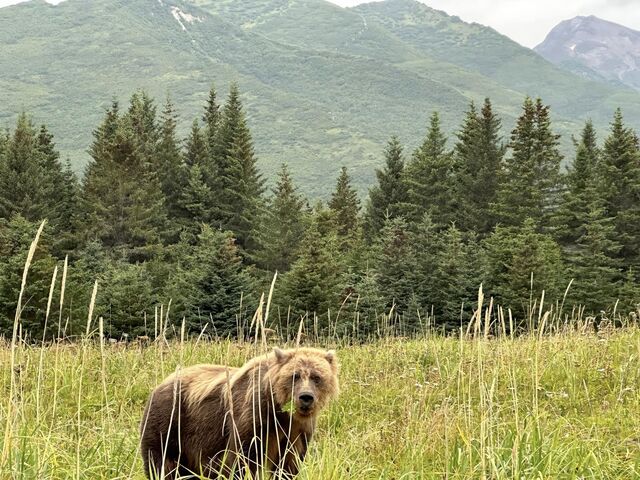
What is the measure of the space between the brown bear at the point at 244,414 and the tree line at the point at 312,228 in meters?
21.3

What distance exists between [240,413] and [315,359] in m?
0.62

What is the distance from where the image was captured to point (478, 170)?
47750 mm

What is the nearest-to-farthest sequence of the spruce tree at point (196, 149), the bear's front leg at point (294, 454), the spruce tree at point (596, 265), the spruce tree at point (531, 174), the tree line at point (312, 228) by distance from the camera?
the bear's front leg at point (294, 454) → the tree line at point (312, 228) → the spruce tree at point (596, 265) → the spruce tree at point (531, 174) → the spruce tree at point (196, 149)

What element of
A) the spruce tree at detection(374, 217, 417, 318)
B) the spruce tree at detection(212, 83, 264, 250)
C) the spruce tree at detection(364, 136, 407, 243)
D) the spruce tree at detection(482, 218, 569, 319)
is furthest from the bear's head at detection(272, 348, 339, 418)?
the spruce tree at detection(364, 136, 407, 243)

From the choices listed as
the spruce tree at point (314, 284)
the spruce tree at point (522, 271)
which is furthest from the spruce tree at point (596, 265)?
the spruce tree at point (314, 284)

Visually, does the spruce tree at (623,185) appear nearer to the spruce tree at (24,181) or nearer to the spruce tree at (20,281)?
the spruce tree at (20,281)

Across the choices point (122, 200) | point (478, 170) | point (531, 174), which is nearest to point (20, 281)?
point (122, 200)

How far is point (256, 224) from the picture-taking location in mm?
45875

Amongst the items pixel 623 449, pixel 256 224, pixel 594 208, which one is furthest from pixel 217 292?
pixel 623 449

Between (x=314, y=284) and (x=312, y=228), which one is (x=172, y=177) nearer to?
(x=312, y=228)

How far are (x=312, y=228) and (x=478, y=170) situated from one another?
1949 centimetres

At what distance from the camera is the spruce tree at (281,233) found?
142 ft

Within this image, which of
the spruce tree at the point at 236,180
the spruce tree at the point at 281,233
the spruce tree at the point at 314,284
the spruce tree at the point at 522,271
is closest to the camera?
the spruce tree at the point at 314,284

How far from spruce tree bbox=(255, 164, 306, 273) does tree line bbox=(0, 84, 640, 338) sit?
0.10m
